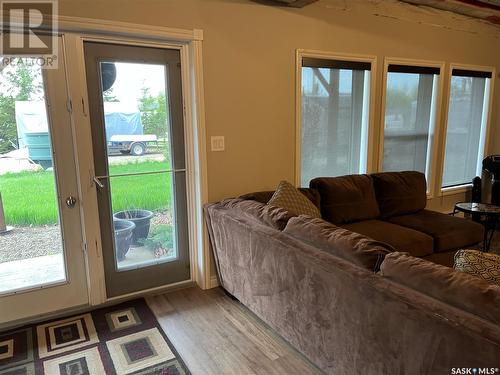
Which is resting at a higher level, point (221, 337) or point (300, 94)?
point (300, 94)

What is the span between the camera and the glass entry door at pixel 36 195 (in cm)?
236

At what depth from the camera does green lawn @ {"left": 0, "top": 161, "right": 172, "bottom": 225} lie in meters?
2.42

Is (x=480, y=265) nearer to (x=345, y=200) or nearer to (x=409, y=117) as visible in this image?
(x=345, y=200)

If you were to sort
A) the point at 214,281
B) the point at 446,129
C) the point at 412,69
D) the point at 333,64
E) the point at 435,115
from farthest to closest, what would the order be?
1. the point at 446,129
2. the point at 435,115
3. the point at 412,69
4. the point at 333,64
5. the point at 214,281

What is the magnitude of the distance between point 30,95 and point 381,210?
3.05 meters

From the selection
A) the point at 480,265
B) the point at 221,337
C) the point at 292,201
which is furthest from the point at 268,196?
the point at 480,265

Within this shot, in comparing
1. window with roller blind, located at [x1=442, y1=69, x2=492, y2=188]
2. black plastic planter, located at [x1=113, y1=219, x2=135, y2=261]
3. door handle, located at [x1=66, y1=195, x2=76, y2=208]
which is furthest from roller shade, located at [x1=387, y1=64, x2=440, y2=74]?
door handle, located at [x1=66, y1=195, x2=76, y2=208]

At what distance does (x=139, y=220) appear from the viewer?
9.44 feet

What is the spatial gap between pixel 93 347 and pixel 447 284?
2089 mm

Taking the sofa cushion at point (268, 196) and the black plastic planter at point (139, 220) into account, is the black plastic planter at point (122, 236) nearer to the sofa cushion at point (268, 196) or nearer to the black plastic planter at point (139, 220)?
the black plastic planter at point (139, 220)

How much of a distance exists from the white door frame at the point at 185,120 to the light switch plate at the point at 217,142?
0.29 ft

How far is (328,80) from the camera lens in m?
3.54

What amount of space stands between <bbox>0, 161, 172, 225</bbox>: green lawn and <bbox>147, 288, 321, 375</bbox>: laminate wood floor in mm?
816

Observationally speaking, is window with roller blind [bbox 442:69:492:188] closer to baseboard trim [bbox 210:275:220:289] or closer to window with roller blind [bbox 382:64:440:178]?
window with roller blind [bbox 382:64:440:178]
